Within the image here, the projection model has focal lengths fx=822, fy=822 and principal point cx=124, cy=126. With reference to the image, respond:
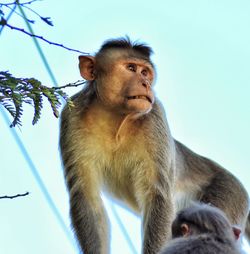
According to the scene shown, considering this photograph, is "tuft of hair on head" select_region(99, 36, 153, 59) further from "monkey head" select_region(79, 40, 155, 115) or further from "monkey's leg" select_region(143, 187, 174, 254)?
"monkey's leg" select_region(143, 187, 174, 254)

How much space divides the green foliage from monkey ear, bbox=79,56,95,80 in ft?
12.8

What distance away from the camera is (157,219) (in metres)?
8.44

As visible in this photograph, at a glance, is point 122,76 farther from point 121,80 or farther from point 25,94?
point 25,94

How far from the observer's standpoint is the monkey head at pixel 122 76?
845 cm

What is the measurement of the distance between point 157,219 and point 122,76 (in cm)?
160

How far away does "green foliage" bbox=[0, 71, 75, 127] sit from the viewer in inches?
199

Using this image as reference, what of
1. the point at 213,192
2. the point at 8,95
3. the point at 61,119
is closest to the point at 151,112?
the point at 61,119

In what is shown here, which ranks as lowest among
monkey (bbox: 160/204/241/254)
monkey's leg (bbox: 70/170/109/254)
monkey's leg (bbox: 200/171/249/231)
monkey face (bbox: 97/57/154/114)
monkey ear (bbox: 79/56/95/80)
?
monkey (bbox: 160/204/241/254)

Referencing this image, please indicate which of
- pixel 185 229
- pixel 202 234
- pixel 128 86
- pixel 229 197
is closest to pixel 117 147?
pixel 128 86

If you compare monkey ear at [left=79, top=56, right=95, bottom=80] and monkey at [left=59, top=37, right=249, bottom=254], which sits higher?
monkey ear at [left=79, top=56, right=95, bottom=80]

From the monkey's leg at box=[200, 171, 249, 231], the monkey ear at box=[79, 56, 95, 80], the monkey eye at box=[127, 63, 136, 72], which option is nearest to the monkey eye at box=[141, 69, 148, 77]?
the monkey eye at box=[127, 63, 136, 72]

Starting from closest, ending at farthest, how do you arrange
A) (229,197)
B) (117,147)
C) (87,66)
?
(117,147)
(87,66)
(229,197)

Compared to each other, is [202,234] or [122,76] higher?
[122,76]

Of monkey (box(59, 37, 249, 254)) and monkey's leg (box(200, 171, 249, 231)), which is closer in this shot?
monkey (box(59, 37, 249, 254))
